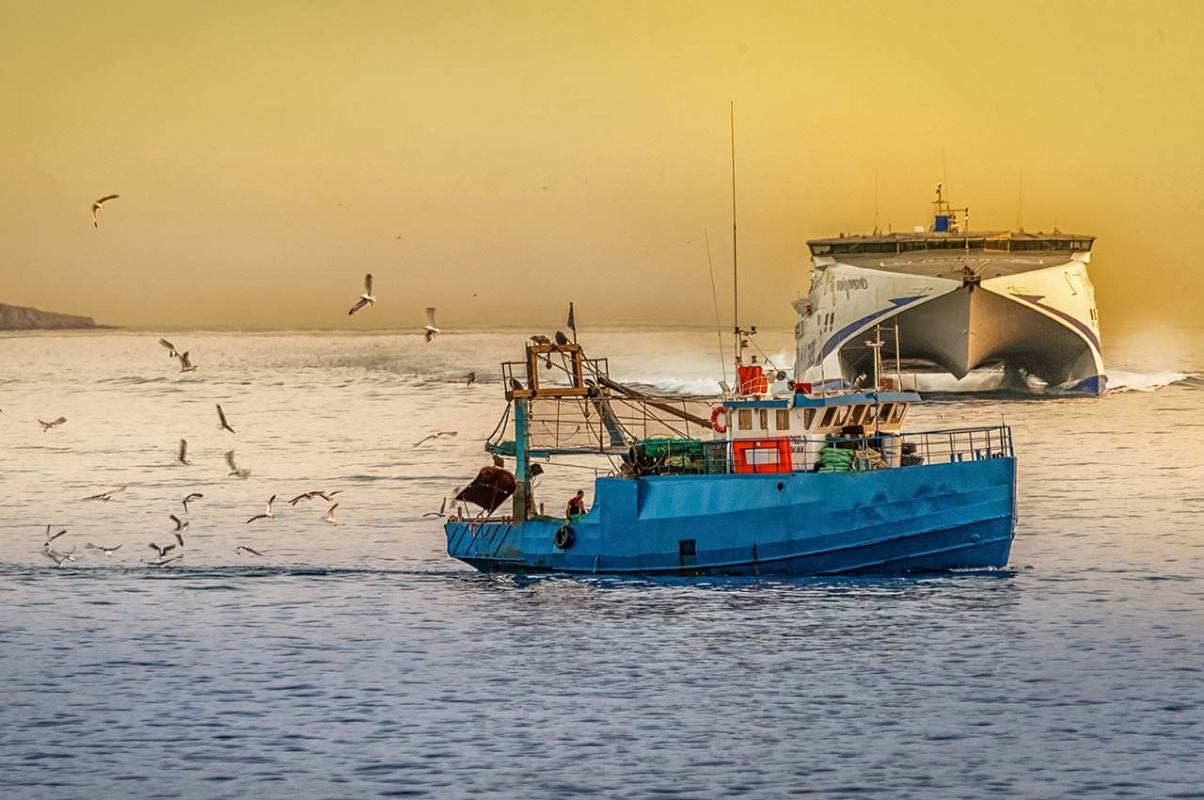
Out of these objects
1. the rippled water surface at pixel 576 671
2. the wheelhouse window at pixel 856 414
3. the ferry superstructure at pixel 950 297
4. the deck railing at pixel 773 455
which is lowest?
the rippled water surface at pixel 576 671

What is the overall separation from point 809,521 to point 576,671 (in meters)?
8.82

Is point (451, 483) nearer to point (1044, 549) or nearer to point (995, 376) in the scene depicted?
point (1044, 549)

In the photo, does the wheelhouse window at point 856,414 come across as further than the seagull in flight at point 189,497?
No

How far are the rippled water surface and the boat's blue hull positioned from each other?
631 millimetres

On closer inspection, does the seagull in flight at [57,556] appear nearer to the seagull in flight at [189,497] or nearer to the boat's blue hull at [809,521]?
the seagull in flight at [189,497]

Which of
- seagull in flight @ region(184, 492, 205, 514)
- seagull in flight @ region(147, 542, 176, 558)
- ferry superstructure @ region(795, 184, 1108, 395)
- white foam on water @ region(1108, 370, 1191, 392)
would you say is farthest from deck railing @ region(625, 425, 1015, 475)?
white foam on water @ region(1108, 370, 1191, 392)

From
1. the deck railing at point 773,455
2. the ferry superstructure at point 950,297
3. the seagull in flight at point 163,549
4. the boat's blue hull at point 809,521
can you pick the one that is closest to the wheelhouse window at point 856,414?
the deck railing at point 773,455

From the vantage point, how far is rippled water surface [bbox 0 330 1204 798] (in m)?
27.5

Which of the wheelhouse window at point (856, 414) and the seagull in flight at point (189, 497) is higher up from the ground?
the wheelhouse window at point (856, 414)

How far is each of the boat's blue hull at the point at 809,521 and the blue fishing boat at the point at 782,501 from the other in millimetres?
22

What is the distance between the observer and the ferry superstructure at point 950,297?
101938 mm

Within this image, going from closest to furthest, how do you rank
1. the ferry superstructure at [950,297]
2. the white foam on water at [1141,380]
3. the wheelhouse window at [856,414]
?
the wheelhouse window at [856,414] < the ferry superstructure at [950,297] < the white foam on water at [1141,380]

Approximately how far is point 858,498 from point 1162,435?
62500 millimetres

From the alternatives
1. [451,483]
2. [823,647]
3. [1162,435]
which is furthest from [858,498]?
[1162,435]
